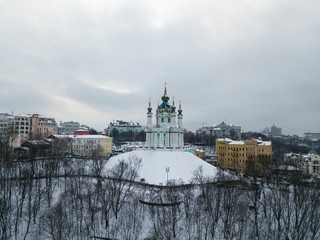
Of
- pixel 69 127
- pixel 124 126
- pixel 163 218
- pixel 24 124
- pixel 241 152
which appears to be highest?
pixel 124 126

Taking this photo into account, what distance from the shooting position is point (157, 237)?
18.4 m

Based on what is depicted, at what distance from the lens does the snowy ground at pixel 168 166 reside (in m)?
32.7

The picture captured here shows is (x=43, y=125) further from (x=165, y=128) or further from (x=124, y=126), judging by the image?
(x=124, y=126)

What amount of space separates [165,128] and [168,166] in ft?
35.1

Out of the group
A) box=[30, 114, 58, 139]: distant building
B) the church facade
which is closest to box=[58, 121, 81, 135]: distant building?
box=[30, 114, 58, 139]: distant building

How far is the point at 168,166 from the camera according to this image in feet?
116

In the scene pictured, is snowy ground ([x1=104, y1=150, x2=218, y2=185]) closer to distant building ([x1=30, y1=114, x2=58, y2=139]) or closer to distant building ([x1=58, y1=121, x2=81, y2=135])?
distant building ([x1=30, y1=114, x2=58, y2=139])

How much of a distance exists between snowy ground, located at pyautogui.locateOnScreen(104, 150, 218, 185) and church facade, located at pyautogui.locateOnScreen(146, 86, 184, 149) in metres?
2.91

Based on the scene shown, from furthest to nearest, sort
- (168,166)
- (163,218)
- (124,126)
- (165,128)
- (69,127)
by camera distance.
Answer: (124,126), (69,127), (165,128), (168,166), (163,218)

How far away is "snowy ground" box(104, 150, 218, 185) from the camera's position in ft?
107

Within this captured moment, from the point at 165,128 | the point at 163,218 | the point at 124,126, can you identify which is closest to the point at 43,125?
the point at 165,128

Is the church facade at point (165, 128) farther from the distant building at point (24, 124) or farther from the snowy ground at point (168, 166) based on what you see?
the distant building at point (24, 124)

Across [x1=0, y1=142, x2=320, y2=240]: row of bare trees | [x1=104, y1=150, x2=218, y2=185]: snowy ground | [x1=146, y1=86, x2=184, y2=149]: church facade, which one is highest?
[x1=146, y1=86, x2=184, y2=149]: church facade

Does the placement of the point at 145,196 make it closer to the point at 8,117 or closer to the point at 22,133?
the point at 22,133
